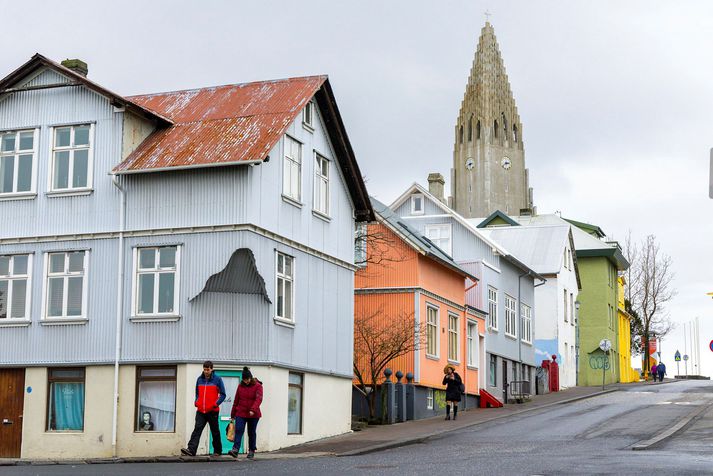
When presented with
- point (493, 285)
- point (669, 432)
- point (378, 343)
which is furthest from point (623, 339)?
point (669, 432)

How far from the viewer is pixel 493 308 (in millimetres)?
47062

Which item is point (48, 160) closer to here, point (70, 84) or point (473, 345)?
point (70, 84)

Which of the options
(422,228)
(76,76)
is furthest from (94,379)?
(422,228)

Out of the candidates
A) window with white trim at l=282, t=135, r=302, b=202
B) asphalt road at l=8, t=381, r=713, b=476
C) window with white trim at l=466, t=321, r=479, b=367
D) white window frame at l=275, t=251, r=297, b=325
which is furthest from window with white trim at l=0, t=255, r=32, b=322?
window with white trim at l=466, t=321, r=479, b=367

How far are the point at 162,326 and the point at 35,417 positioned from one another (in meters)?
3.65

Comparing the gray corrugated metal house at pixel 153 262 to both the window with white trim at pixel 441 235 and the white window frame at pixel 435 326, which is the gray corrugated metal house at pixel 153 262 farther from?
the window with white trim at pixel 441 235

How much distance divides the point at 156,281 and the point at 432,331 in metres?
14.3

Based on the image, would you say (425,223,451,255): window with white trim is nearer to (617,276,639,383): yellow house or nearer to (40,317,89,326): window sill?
(40,317,89,326): window sill

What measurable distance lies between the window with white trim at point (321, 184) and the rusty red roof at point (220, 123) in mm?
1876

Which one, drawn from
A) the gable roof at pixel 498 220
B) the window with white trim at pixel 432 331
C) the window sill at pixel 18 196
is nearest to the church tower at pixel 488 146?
the gable roof at pixel 498 220

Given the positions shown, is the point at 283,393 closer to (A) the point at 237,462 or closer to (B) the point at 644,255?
(A) the point at 237,462

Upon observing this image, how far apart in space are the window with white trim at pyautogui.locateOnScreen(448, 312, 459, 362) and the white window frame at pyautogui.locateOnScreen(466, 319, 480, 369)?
152 cm

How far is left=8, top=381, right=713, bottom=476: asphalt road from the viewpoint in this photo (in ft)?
59.3

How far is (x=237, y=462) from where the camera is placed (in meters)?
21.9
